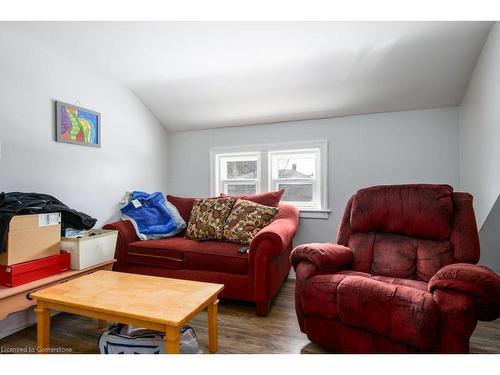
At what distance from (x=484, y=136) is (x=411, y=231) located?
2.86 ft

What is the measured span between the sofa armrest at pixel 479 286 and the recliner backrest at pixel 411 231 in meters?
0.40

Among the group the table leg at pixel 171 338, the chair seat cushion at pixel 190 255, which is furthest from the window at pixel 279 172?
the table leg at pixel 171 338

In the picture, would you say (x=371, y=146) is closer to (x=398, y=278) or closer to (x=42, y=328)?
(x=398, y=278)

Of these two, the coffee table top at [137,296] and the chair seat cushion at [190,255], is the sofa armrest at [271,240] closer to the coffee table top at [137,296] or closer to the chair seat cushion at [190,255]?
the chair seat cushion at [190,255]

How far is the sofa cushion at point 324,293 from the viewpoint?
147 centimetres

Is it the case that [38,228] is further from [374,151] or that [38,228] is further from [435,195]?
[374,151]

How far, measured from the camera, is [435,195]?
5.65ft

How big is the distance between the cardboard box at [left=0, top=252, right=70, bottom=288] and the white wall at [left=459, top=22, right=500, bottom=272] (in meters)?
2.89

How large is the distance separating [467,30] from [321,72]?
99 cm

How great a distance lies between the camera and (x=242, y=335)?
1.75 meters

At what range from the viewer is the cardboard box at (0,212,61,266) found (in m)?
1.54

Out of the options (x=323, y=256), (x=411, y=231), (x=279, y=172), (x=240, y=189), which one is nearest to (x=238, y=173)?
(x=240, y=189)
